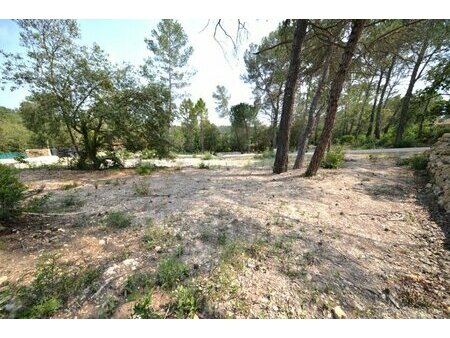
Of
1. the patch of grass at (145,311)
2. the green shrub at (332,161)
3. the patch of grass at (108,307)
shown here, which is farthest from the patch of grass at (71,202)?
the green shrub at (332,161)

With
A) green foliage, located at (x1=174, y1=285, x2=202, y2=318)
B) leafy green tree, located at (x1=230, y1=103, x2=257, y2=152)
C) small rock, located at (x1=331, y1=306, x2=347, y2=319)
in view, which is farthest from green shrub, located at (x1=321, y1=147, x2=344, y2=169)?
leafy green tree, located at (x1=230, y1=103, x2=257, y2=152)

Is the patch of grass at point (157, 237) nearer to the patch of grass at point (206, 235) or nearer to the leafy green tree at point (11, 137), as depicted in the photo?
→ the patch of grass at point (206, 235)

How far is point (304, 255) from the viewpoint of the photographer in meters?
2.16

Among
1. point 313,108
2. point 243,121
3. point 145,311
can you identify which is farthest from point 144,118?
point 243,121

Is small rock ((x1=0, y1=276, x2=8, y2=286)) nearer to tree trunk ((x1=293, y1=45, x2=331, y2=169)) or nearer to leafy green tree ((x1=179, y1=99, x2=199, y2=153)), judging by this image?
tree trunk ((x1=293, y1=45, x2=331, y2=169))

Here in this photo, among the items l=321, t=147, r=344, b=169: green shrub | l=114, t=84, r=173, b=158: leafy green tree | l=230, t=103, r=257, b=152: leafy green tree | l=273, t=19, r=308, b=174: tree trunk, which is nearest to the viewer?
l=273, t=19, r=308, b=174: tree trunk

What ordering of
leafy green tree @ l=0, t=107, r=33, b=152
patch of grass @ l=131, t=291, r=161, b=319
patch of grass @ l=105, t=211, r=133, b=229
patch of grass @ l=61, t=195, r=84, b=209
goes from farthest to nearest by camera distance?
leafy green tree @ l=0, t=107, r=33, b=152 → patch of grass @ l=61, t=195, r=84, b=209 → patch of grass @ l=105, t=211, r=133, b=229 → patch of grass @ l=131, t=291, r=161, b=319

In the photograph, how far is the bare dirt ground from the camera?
1.56 meters

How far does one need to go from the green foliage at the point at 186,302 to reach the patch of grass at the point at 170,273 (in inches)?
5.5

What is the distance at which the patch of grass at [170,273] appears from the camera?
1.71 m

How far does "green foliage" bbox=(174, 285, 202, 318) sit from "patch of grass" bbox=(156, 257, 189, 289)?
14 centimetres

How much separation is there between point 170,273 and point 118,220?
1584 mm

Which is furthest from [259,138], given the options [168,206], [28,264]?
[28,264]

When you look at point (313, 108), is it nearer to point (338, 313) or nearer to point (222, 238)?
point (222, 238)
